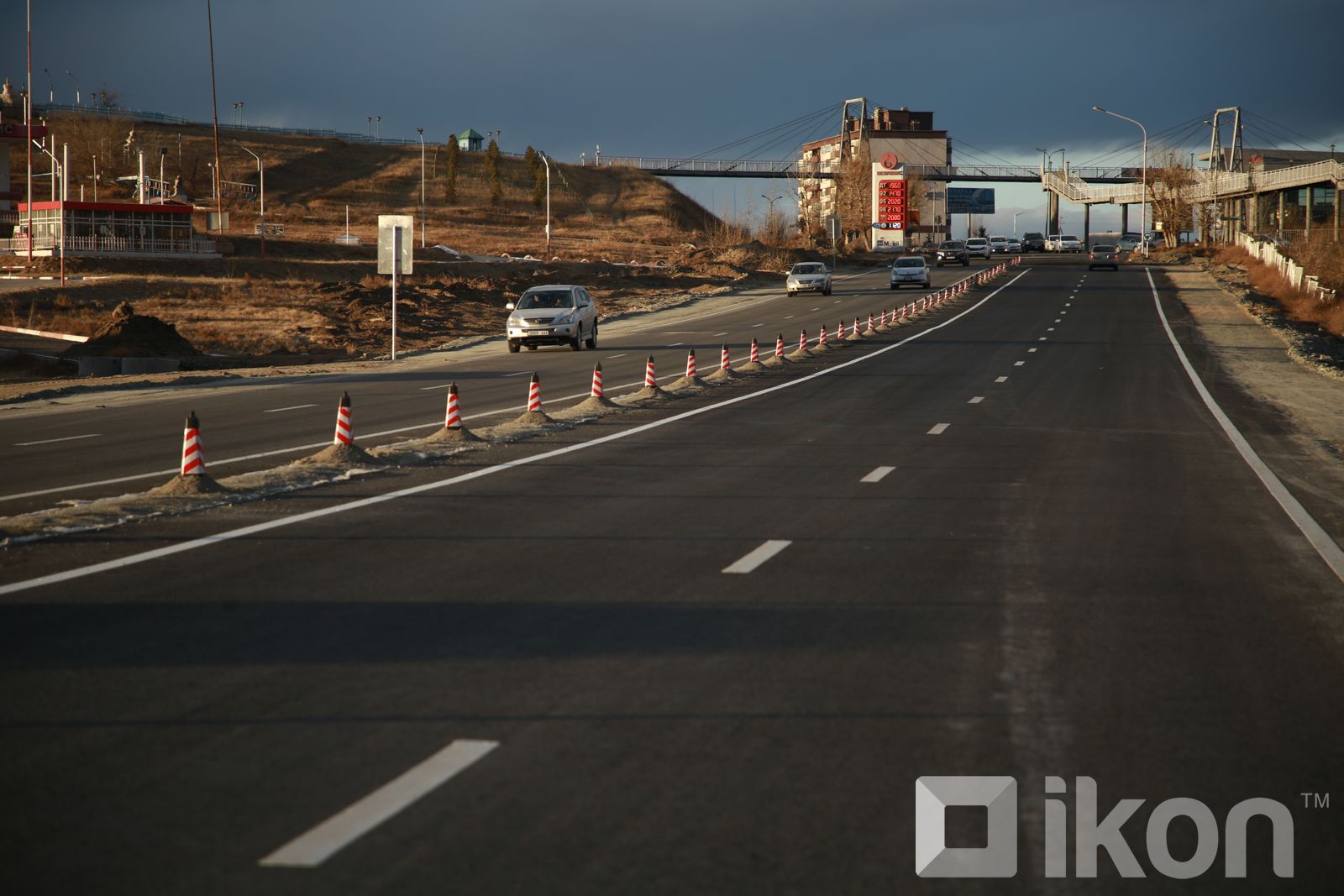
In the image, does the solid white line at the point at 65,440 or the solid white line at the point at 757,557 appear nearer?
the solid white line at the point at 757,557

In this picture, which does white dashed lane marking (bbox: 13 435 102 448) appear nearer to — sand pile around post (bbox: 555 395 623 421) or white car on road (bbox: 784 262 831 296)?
sand pile around post (bbox: 555 395 623 421)

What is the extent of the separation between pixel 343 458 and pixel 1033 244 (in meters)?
129

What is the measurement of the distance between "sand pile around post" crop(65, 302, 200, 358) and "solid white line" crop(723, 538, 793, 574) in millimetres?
34882

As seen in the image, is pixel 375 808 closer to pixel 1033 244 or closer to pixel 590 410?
pixel 590 410

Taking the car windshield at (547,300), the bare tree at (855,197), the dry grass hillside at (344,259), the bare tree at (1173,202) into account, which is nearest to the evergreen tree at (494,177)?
the dry grass hillside at (344,259)

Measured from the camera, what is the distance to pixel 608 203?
19375 cm

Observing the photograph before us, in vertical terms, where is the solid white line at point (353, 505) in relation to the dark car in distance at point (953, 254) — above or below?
below

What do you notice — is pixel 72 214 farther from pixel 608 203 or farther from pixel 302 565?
pixel 608 203

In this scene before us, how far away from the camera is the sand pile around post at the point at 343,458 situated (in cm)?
1623

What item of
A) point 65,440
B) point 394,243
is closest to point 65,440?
point 65,440

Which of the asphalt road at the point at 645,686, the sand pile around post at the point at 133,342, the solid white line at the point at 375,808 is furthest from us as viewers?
the sand pile around post at the point at 133,342

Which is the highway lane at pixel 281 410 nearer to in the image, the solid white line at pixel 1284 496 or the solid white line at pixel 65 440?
the solid white line at pixel 65 440

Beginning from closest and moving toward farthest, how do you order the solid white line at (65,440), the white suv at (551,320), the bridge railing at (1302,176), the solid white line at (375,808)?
the solid white line at (375,808)
the solid white line at (65,440)
the white suv at (551,320)
the bridge railing at (1302,176)

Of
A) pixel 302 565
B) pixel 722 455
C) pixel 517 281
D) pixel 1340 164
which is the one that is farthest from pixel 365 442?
pixel 1340 164
